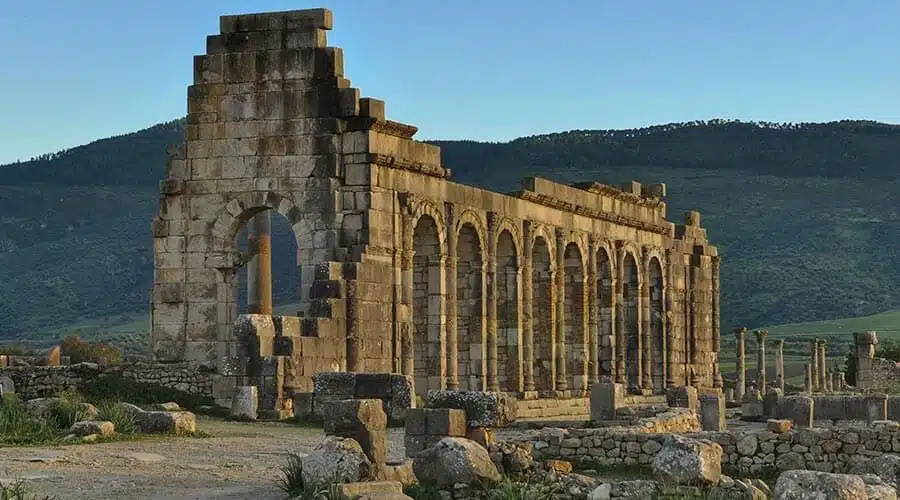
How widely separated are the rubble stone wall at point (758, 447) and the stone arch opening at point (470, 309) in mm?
17506

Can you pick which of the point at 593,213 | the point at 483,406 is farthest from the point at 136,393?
the point at 593,213

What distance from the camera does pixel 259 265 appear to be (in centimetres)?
3984

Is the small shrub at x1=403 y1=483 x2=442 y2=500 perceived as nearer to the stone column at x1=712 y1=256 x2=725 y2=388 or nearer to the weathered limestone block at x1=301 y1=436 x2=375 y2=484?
the weathered limestone block at x1=301 y1=436 x2=375 y2=484

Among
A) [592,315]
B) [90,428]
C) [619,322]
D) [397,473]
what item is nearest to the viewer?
[397,473]

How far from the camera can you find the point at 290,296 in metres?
134

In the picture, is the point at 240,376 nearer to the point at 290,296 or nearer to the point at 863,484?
the point at 863,484

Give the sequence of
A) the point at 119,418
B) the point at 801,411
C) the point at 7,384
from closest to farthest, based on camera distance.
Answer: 1. the point at 119,418
2. the point at 7,384
3. the point at 801,411

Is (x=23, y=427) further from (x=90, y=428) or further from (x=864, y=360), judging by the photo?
(x=864, y=360)

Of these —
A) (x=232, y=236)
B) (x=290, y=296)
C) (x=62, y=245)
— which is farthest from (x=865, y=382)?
(x=62, y=245)

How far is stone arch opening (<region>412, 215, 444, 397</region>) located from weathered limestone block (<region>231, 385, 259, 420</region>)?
8145 millimetres

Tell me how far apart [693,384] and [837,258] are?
87.9 metres

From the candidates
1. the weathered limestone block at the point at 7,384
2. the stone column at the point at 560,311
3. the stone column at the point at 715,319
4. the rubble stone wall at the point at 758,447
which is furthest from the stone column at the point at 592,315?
the rubble stone wall at the point at 758,447

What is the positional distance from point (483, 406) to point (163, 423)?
6.43 metres

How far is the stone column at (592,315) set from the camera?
51.5 meters
